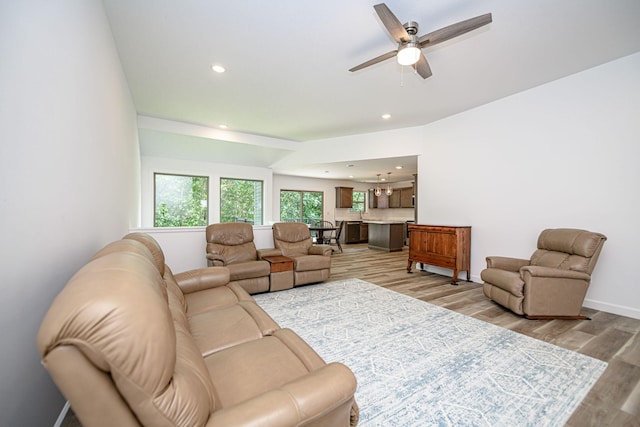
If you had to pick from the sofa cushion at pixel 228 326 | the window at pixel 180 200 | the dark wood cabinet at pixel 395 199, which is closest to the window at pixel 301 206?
the window at pixel 180 200

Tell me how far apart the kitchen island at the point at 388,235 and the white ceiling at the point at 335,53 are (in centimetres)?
391

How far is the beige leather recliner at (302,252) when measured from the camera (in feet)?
13.2

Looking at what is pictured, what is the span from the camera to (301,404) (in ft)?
2.77

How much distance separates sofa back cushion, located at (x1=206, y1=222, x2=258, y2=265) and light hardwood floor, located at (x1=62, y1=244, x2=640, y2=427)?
1.63 metres

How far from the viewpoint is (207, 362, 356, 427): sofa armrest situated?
771mm

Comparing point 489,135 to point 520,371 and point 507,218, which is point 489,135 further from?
point 520,371

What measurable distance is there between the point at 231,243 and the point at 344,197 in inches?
250

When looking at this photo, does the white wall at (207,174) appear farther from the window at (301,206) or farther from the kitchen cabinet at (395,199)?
the kitchen cabinet at (395,199)

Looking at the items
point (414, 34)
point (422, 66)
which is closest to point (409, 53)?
point (414, 34)

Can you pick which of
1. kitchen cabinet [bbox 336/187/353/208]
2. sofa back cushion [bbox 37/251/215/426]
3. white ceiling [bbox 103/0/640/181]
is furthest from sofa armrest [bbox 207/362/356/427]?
kitchen cabinet [bbox 336/187/353/208]

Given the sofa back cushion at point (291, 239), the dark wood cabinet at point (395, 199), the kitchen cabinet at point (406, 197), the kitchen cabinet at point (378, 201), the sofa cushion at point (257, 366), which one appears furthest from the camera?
the kitchen cabinet at point (378, 201)

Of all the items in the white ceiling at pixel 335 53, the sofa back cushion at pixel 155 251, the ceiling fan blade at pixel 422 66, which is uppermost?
the white ceiling at pixel 335 53

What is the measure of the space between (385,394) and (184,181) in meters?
6.67

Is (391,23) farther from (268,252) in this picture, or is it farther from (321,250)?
(268,252)
